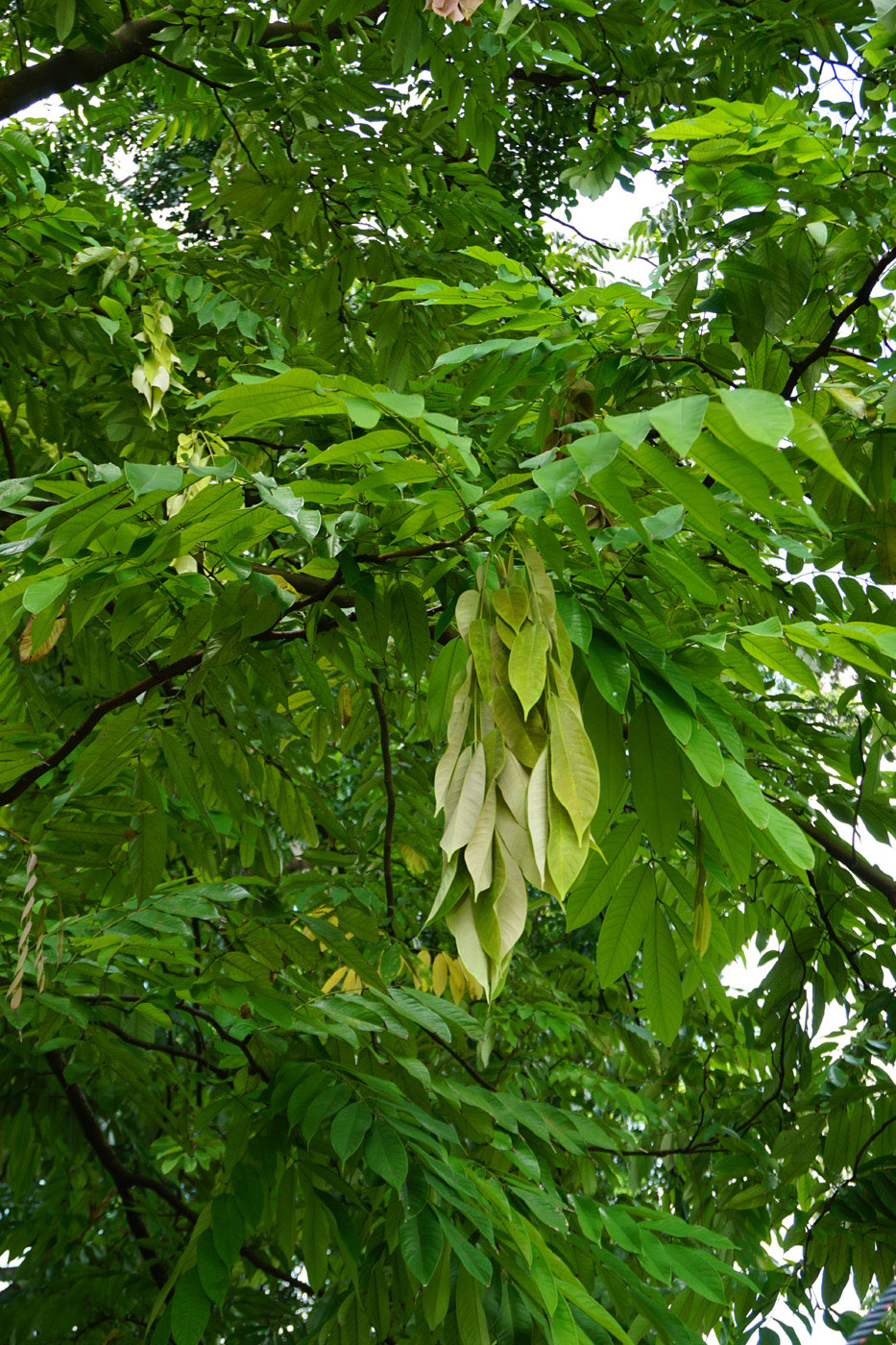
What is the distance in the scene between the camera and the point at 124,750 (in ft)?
3.99

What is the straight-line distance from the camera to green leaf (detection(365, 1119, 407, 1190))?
119 cm

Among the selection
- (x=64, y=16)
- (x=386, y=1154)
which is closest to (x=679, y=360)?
(x=386, y=1154)

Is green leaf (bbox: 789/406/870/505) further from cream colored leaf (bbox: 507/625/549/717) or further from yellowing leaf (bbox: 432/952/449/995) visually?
yellowing leaf (bbox: 432/952/449/995)

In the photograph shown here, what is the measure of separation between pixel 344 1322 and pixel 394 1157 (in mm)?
459

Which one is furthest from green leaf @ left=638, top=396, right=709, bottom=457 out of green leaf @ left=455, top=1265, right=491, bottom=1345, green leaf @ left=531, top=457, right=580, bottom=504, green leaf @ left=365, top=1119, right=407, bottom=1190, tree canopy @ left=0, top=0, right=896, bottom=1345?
green leaf @ left=455, top=1265, right=491, bottom=1345

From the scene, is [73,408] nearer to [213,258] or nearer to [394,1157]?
[213,258]

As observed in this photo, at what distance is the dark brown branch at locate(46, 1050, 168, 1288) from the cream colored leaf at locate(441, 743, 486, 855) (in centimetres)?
130

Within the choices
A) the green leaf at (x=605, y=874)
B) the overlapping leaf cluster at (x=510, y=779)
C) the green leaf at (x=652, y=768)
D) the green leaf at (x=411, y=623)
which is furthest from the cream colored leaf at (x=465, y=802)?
the green leaf at (x=411, y=623)

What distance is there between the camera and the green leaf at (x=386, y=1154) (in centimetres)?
119

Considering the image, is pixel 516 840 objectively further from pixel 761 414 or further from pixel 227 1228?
pixel 227 1228

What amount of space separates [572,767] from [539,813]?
0.14 ft

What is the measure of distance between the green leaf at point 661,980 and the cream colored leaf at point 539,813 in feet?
1.41

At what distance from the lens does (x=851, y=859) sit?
2.00 meters

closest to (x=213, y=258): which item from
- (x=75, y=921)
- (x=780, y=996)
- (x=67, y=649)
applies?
(x=67, y=649)
